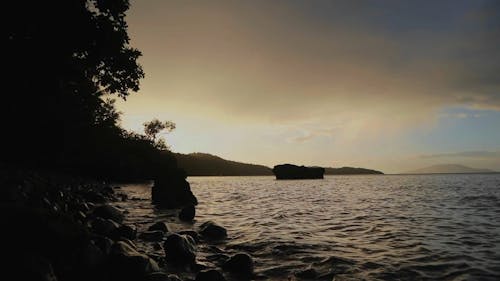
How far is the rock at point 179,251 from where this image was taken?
376 inches

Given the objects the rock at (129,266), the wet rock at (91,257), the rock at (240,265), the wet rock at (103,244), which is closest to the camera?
the wet rock at (91,257)

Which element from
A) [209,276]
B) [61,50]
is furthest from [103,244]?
[61,50]

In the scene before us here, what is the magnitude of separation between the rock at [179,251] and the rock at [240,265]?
1076 millimetres

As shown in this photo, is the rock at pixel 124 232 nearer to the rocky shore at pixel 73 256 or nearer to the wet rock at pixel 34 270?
the rocky shore at pixel 73 256

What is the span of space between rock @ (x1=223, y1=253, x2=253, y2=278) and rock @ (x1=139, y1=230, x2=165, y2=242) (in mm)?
4275

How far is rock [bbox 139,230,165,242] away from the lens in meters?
12.6

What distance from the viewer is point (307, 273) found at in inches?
351

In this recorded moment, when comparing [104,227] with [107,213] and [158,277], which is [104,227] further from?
[158,277]

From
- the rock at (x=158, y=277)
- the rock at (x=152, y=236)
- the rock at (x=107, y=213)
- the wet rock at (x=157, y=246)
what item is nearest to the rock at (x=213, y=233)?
the rock at (x=152, y=236)

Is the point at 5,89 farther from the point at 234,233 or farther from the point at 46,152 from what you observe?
the point at 46,152

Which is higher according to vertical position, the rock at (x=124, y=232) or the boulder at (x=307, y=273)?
the rock at (x=124, y=232)

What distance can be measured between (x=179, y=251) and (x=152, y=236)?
3446 millimetres

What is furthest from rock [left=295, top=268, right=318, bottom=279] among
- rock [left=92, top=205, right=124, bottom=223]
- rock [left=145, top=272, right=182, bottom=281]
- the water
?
rock [left=92, top=205, right=124, bottom=223]

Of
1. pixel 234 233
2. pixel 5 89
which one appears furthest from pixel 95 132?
pixel 234 233
